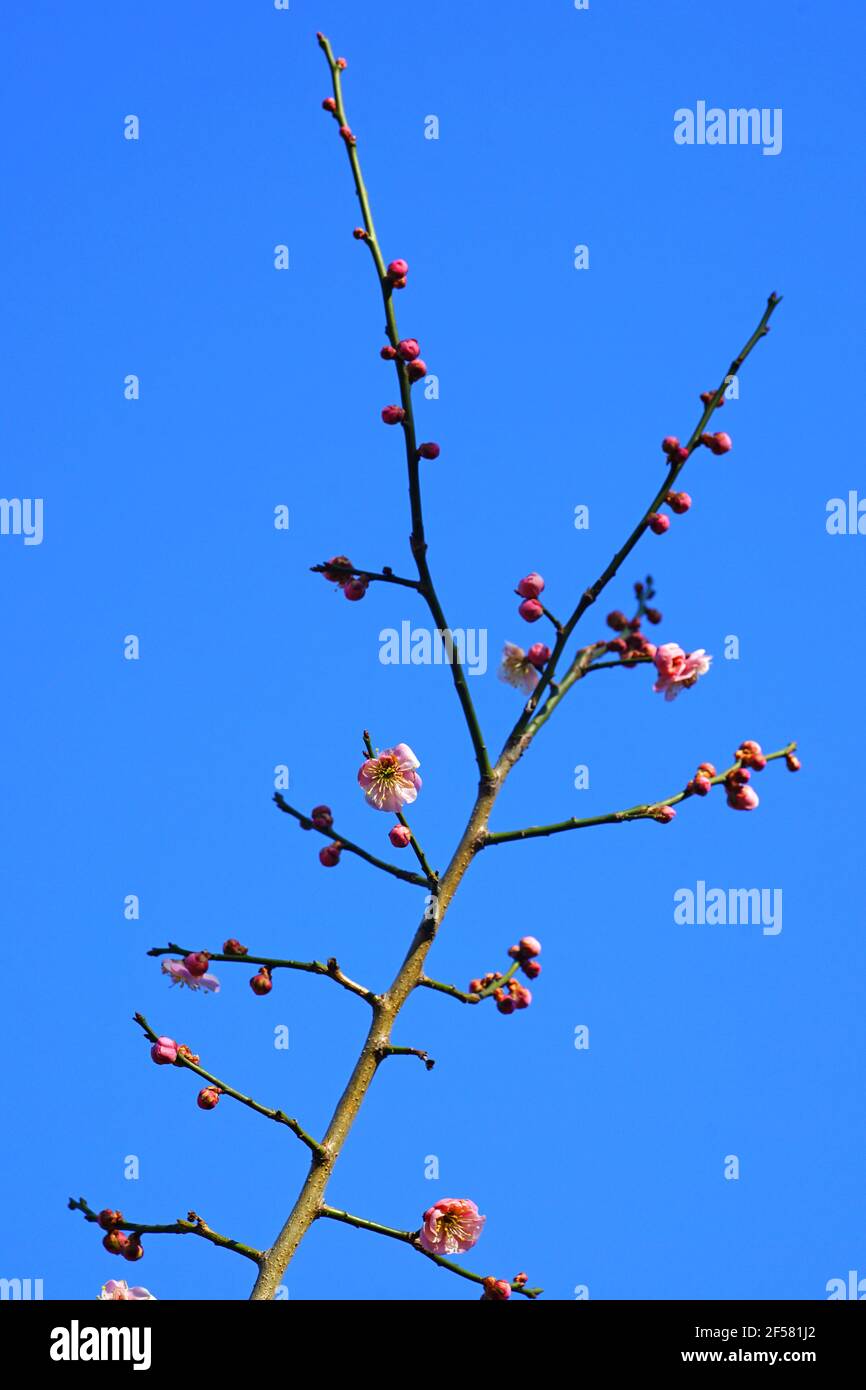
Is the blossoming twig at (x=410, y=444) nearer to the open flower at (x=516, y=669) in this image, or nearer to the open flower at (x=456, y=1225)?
the open flower at (x=516, y=669)

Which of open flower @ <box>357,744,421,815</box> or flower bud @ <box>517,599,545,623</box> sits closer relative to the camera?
flower bud @ <box>517,599,545,623</box>

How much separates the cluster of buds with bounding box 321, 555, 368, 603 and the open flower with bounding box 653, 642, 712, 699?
747 mm

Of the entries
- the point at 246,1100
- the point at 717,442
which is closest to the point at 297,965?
the point at 246,1100

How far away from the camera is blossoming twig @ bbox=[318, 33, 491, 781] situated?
2.94 meters

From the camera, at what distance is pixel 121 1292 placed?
3.19 metres

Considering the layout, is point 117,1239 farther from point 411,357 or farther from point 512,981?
point 411,357

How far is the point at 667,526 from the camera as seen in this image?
3.28 metres

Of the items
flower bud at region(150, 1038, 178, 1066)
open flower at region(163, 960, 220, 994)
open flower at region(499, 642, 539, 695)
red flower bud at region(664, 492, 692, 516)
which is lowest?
flower bud at region(150, 1038, 178, 1066)

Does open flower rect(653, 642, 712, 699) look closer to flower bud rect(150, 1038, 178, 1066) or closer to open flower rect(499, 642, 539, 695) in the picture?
open flower rect(499, 642, 539, 695)

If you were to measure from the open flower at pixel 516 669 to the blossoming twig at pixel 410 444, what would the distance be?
60 centimetres

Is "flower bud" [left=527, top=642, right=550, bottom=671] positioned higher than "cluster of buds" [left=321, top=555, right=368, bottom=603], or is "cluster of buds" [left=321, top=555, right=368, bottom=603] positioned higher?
"cluster of buds" [left=321, top=555, right=368, bottom=603]

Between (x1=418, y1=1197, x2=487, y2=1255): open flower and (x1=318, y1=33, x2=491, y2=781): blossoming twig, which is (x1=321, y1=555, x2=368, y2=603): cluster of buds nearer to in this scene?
(x1=318, y1=33, x2=491, y2=781): blossoming twig

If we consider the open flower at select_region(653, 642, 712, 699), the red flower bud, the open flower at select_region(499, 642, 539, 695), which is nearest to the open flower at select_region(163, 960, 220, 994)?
the open flower at select_region(499, 642, 539, 695)
